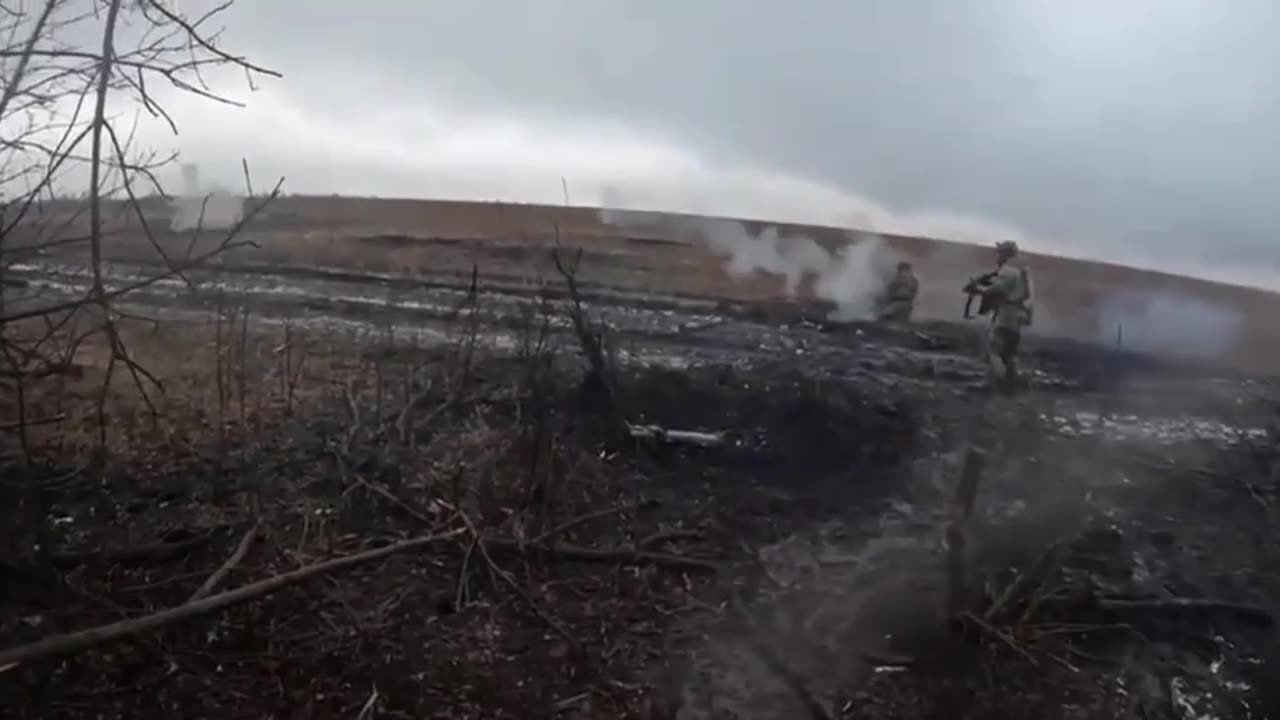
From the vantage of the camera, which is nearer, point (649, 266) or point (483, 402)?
point (483, 402)

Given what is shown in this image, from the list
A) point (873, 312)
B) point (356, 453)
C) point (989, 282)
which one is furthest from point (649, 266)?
point (356, 453)

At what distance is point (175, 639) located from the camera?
4578 mm

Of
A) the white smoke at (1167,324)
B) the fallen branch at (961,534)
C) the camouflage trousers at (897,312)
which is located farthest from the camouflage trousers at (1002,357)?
the white smoke at (1167,324)

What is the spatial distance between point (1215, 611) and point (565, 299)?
8426 mm

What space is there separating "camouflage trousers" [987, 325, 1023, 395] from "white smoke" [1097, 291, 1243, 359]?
428 centimetres

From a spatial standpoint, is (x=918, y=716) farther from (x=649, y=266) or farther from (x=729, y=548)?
(x=649, y=266)

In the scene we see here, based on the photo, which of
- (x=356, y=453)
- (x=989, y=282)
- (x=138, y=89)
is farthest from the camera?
(x=989, y=282)

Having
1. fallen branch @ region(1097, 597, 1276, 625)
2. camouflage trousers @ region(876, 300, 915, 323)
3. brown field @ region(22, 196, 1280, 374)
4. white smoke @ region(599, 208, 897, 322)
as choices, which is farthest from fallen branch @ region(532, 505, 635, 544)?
brown field @ region(22, 196, 1280, 374)

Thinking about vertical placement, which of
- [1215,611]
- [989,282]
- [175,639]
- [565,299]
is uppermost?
[989,282]

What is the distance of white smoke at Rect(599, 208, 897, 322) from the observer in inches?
646

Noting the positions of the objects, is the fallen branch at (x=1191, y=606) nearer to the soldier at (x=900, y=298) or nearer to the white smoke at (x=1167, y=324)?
the soldier at (x=900, y=298)

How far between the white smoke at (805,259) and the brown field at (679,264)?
300 mm

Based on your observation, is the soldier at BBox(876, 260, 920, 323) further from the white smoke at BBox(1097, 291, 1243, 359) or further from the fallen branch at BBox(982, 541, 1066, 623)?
the fallen branch at BBox(982, 541, 1066, 623)

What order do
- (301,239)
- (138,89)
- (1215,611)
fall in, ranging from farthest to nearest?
(301,239) → (1215,611) → (138,89)
